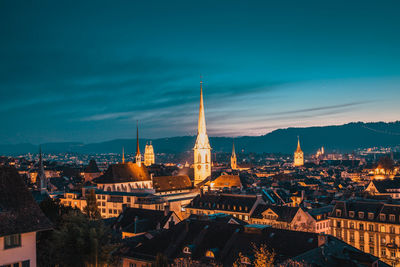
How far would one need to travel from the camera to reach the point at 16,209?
21.2 metres

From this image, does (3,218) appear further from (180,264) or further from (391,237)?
(391,237)

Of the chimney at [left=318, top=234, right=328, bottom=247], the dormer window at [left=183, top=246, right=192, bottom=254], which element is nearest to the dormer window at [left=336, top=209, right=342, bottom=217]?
the chimney at [left=318, top=234, right=328, bottom=247]

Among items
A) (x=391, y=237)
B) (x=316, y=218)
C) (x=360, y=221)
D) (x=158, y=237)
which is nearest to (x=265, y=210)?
(x=316, y=218)

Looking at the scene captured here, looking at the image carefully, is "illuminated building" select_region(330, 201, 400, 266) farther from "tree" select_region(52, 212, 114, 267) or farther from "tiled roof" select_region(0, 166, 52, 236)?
"tiled roof" select_region(0, 166, 52, 236)

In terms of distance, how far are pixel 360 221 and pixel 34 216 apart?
52069 millimetres

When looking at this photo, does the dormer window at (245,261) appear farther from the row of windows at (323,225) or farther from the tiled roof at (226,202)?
the tiled roof at (226,202)

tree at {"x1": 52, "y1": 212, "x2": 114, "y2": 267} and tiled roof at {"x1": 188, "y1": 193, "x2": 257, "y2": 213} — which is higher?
tree at {"x1": 52, "y1": 212, "x2": 114, "y2": 267}

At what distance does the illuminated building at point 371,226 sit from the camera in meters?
56.7

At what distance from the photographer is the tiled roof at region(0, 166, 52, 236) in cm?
2042

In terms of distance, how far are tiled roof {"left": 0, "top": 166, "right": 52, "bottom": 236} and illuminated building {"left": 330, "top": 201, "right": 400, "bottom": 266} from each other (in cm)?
4818

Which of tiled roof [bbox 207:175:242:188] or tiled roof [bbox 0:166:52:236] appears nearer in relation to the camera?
tiled roof [bbox 0:166:52:236]

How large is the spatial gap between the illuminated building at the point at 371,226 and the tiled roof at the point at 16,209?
158 feet

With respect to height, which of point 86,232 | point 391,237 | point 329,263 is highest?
point 86,232

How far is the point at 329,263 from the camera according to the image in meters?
32.1
